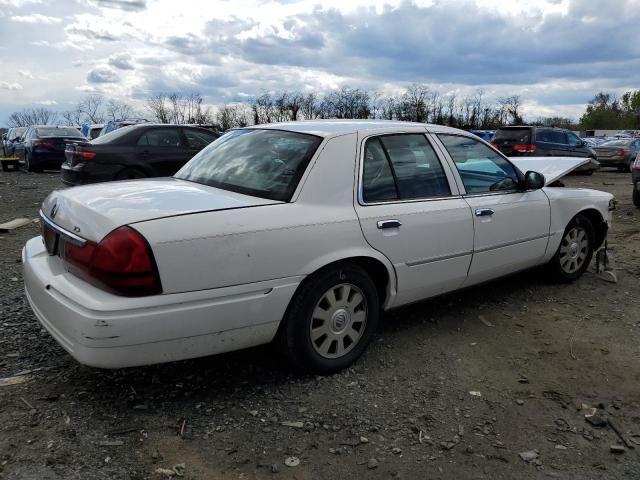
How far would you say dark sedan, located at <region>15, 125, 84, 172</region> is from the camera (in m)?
16.8

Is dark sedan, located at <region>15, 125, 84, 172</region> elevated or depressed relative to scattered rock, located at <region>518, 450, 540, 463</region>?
elevated

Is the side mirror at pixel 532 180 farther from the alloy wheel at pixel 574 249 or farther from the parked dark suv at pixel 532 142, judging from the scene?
the parked dark suv at pixel 532 142

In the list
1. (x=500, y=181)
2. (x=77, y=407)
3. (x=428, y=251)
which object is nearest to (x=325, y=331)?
(x=428, y=251)

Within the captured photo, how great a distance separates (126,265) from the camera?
264 cm

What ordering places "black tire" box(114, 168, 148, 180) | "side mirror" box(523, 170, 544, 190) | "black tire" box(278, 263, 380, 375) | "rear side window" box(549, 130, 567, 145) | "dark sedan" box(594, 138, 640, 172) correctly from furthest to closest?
"dark sedan" box(594, 138, 640, 172), "rear side window" box(549, 130, 567, 145), "black tire" box(114, 168, 148, 180), "side mirror" box(523, 170, 544, 190), "black tire" box(278, 263, 380, 375)

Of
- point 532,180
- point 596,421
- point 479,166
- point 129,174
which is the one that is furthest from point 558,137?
point 596,421

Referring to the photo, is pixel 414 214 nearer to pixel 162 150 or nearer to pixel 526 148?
pixel 162 150

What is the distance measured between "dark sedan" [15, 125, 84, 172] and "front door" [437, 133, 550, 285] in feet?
49.3

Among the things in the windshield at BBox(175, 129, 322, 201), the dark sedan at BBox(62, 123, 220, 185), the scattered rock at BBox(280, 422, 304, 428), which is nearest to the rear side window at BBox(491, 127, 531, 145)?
the dark sedan at BBox(62, 123, 220, 185)

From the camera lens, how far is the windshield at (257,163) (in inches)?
132

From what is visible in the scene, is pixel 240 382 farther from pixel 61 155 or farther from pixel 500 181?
pixel 61 155

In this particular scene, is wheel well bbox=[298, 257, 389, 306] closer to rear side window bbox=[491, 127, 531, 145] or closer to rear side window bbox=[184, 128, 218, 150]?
rear side window bbox=[184, 128, 218, 150]

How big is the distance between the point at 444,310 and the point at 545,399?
57.8 inches

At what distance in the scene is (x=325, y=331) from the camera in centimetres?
335
